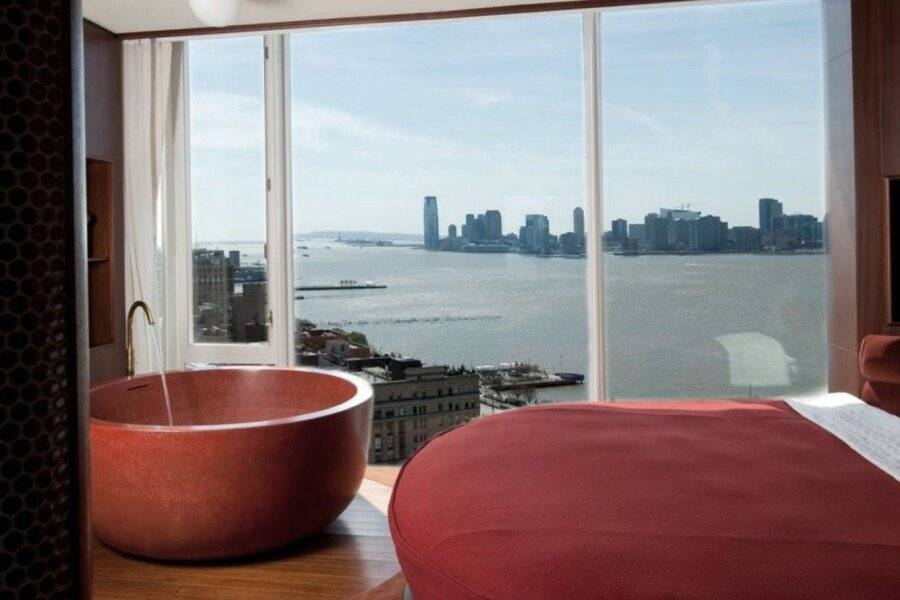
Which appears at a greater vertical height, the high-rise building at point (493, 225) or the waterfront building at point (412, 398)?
Answer: the high-rise building at point (493, 225)

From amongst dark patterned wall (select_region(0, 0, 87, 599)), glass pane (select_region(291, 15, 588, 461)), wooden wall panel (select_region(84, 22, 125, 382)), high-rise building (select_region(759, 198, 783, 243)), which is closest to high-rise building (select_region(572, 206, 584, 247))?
glass pane (select_region(291, 15, 588, 461))

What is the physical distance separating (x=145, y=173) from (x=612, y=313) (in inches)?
102

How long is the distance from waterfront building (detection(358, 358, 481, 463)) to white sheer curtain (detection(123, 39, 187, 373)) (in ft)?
3.97

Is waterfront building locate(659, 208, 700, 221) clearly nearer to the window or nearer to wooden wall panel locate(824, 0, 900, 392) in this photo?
the window

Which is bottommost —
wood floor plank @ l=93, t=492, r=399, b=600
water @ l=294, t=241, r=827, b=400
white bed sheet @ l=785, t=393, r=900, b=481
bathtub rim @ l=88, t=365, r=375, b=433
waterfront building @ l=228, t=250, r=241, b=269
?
wood floor plank @ l=93, t=492, r=399, b=600

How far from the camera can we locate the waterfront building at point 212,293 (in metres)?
4.46

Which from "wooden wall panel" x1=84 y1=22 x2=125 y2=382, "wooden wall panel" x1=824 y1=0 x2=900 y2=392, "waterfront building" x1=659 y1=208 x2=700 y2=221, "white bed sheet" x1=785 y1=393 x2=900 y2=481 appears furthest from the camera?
"wooden wall panel" x1=84 y1=22 x2=125 y2=382

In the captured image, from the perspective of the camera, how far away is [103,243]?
4219 mm

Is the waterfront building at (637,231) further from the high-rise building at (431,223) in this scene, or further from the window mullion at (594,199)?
the high-rise building at (431,223)

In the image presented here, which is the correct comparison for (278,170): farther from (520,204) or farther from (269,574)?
(269,574)

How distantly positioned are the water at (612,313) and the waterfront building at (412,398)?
0.31ft

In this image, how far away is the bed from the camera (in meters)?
1.07

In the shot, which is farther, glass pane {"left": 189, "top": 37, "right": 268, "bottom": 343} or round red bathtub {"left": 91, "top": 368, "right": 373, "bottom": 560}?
glass pane {"left": 189, "top": 37, "right": 268, "bottom": 343}

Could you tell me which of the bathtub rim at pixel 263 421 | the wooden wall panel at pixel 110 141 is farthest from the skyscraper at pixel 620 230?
the wooden wall panel at pixel 110 141
